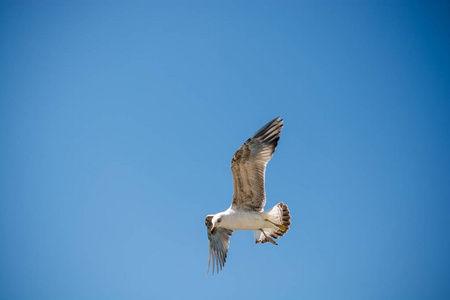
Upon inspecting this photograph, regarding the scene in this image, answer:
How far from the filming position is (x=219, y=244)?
9.33m

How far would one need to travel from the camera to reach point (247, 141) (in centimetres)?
797

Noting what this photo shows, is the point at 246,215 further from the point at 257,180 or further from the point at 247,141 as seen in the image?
the point at 247,141

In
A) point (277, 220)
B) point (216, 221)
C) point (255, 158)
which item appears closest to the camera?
point (255, 158)

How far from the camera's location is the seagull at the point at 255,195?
26.3 ft

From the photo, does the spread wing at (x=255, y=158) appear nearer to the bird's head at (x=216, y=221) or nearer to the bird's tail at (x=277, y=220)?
the bird's tail at (x=277, y=220)

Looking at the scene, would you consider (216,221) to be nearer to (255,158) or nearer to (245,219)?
(245,219)

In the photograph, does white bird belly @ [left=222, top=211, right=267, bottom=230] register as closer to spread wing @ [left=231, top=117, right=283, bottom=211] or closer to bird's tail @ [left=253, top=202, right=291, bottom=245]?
bird's tail @ [left=253, top=202, right=291, bottom=245]


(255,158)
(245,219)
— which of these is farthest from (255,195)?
(255,158)

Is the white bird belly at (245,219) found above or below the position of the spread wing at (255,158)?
below

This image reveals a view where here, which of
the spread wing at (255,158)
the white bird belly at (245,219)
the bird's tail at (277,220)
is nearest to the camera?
the spread wing at (255,158)

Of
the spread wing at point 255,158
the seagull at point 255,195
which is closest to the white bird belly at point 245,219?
the seagull at point 255,195

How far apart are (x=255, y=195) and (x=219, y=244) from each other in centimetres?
178

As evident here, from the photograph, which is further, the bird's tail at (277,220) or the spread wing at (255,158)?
the bird's tail at (277,220)

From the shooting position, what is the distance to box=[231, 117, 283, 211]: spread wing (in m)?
8.02
